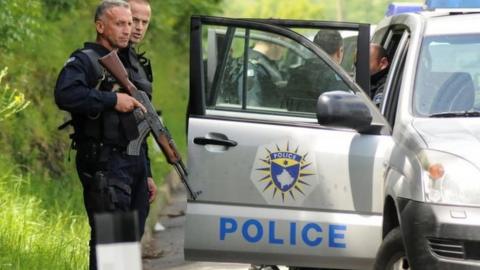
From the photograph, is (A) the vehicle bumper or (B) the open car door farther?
(B) the open car door

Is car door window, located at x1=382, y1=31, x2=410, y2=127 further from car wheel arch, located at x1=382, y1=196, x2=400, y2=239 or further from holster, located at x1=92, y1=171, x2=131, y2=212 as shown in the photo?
holster, located at x1=92, y1=171, x2=131, y2=212

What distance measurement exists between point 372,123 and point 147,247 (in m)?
4.42

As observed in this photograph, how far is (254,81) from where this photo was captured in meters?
7.45

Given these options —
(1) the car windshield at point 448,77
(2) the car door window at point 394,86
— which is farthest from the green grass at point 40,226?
(1) the car windshield at point 448,77

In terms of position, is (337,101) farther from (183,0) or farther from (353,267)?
(183,0)

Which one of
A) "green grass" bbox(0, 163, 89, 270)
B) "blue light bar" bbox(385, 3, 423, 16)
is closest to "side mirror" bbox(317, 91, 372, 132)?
"green grass" bbox(0, 163, 89, 270)

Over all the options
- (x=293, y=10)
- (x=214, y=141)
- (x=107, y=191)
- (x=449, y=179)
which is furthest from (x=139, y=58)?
(x=293, y=10)

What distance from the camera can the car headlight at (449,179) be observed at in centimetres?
597

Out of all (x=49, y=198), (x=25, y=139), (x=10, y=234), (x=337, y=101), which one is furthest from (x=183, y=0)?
(x=337, y=101)

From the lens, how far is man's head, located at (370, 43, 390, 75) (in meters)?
8.04

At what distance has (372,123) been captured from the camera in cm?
694

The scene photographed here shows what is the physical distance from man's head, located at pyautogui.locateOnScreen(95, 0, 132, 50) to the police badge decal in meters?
1.00

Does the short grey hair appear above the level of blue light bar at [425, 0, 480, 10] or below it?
below

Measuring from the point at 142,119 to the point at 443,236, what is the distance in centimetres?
161
